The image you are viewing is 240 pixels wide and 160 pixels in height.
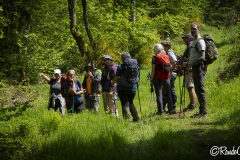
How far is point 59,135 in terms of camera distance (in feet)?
23.9

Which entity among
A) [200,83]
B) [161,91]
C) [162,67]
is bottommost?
[161,91]

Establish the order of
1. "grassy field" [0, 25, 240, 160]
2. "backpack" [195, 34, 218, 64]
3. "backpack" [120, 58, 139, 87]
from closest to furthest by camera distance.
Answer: "grassy field" [0, 25, 240, 160]
"backpack" [195, 34, 218, 64]
"backpack" [120, 58, 139, 87]

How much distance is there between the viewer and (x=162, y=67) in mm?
9109

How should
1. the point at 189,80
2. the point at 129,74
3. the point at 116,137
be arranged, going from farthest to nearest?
the point at 189,80 → the point at 129,74 → the point at 116,137

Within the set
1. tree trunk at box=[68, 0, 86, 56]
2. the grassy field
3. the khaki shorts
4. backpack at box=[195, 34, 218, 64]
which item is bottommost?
the grassy field

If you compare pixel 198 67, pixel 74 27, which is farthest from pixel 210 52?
pixel 74 27

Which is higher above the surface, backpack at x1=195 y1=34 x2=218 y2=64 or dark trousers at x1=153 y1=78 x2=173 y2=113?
backpack at x1=195 y1=34 x2=218 y2=64

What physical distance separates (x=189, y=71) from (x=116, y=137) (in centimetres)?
404

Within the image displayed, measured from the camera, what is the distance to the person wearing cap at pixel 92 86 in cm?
1062

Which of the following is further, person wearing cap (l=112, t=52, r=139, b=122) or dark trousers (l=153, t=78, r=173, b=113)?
dark trousers (l=153, t=78, r=173, b=113)

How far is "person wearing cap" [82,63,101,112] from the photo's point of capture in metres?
10.6

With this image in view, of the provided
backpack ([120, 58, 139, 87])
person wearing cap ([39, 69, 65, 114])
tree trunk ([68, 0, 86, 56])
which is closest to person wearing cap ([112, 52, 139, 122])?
backpack ([120, 58, 139, 87])

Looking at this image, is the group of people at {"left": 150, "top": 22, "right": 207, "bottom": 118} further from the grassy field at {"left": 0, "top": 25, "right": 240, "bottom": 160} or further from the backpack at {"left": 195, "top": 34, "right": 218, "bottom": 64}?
the grassy field at {"left": 0, "top": 25, "right": 240, "bottom": 160}

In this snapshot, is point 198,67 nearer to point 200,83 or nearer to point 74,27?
point 200,83
